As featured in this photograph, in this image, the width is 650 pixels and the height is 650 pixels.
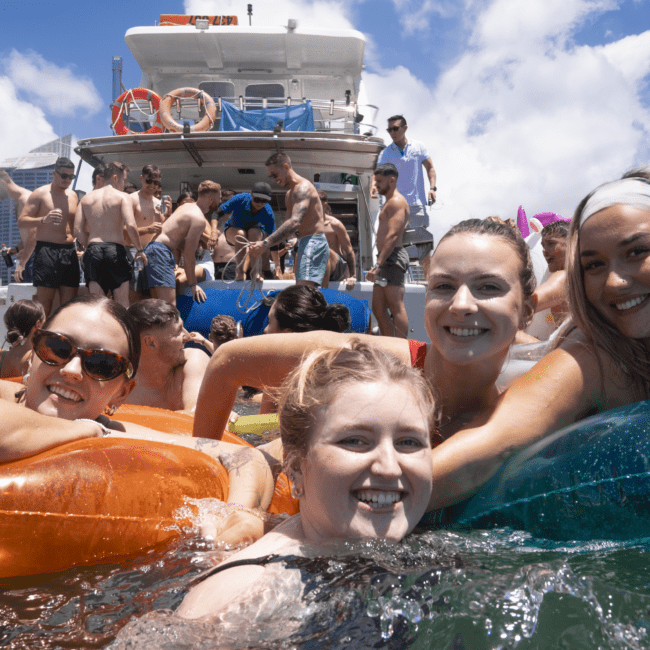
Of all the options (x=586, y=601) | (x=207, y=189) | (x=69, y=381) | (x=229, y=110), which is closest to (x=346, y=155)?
(x=229, y=110)

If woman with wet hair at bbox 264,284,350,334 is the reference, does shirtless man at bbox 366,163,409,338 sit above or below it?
above

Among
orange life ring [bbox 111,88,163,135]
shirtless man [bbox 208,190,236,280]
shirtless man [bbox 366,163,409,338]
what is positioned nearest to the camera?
shirtless man [bbox 366,163,409,338]

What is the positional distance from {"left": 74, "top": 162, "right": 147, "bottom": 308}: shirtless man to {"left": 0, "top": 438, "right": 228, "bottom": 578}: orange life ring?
16.5 feet

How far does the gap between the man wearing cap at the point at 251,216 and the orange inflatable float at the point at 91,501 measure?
250 inches

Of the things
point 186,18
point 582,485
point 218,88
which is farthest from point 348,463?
point 186,18

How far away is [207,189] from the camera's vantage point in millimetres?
8023

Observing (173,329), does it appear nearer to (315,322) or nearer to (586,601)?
(315,322)

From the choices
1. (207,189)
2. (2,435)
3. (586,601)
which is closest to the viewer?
(586,601)

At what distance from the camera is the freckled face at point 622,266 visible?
192cm

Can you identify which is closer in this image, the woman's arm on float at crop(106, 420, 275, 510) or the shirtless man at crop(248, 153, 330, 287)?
the woman's arm on float at crop(106, 420, 275, 510)

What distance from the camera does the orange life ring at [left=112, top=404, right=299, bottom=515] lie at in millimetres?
2354

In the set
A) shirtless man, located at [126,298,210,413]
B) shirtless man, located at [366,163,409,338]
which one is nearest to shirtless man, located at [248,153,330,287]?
shirtless man, located at [366,163,409,338]

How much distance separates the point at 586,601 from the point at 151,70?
14.6 meters

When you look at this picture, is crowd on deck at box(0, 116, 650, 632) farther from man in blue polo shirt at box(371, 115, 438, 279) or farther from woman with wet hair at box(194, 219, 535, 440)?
man in blue polo shirt at box(371, 115, 438, 279)
